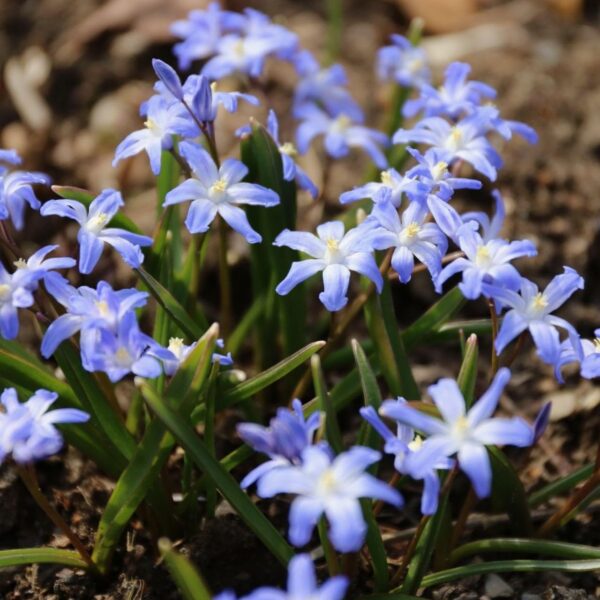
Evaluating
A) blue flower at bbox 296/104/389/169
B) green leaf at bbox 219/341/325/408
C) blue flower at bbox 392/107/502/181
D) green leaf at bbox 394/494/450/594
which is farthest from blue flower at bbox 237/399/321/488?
blue flower at bbox 296/104/389/169

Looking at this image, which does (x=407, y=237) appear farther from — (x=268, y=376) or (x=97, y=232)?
(x=97, y=232)

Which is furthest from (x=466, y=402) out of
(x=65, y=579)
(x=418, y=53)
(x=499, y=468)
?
(x=418, y=53)

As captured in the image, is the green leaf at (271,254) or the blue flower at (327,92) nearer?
the green leaf at (271,254)

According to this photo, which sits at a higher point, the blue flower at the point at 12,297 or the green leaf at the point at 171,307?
the blue flower at the point at 12,297

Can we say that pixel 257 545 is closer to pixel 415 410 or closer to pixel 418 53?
pixel 415 410

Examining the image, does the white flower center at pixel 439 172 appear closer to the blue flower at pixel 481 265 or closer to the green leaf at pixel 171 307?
the blue flower at pixel 481 265

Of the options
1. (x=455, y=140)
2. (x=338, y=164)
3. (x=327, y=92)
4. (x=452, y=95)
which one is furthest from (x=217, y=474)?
(x=338, y=164)

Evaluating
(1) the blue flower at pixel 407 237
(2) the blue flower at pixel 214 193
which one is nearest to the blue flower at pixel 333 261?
(1) the blue flower at pixel 407 237
